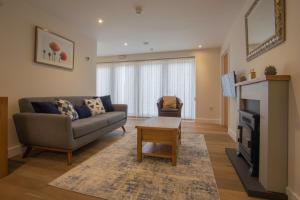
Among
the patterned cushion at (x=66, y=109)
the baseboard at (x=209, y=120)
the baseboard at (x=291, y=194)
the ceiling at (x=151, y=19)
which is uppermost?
the ceiling at (x=151, y=19)

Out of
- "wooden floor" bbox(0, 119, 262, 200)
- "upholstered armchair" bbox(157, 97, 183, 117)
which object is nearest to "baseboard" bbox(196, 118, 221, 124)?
"upholstered armchair" bbox(157, 97, 183, 117)

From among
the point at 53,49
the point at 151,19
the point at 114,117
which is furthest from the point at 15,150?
the point at 151,19

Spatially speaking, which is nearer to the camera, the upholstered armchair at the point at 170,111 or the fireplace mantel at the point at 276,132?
the fireplace mantel at the point at 276,132

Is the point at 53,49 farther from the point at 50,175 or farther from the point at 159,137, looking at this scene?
the point at 159,137

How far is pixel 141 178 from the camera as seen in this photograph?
178cm

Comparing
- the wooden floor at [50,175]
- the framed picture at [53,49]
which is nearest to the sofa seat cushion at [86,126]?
the wooden floor at [50,175]

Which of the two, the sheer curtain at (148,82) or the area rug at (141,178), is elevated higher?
the sheer curtain at (148,82)

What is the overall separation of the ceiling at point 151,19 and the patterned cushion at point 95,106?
5.41 feet

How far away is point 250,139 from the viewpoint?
183cm

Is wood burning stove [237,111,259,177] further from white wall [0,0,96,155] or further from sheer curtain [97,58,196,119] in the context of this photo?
sheer curtain [97,58,196,119]

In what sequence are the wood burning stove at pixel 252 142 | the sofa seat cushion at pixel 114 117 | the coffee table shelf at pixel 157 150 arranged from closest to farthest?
the wood burning stove at pixel 252 142, the coffee table shelf at pixel 157 150, the sofa seat cushion at pixel 114 117

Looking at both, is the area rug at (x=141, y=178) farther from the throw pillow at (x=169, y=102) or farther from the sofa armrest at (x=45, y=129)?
the throw pillow at (x=169, y=102)

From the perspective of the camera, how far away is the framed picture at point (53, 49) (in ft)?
9.08

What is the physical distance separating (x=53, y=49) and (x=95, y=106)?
1355 millimetres
